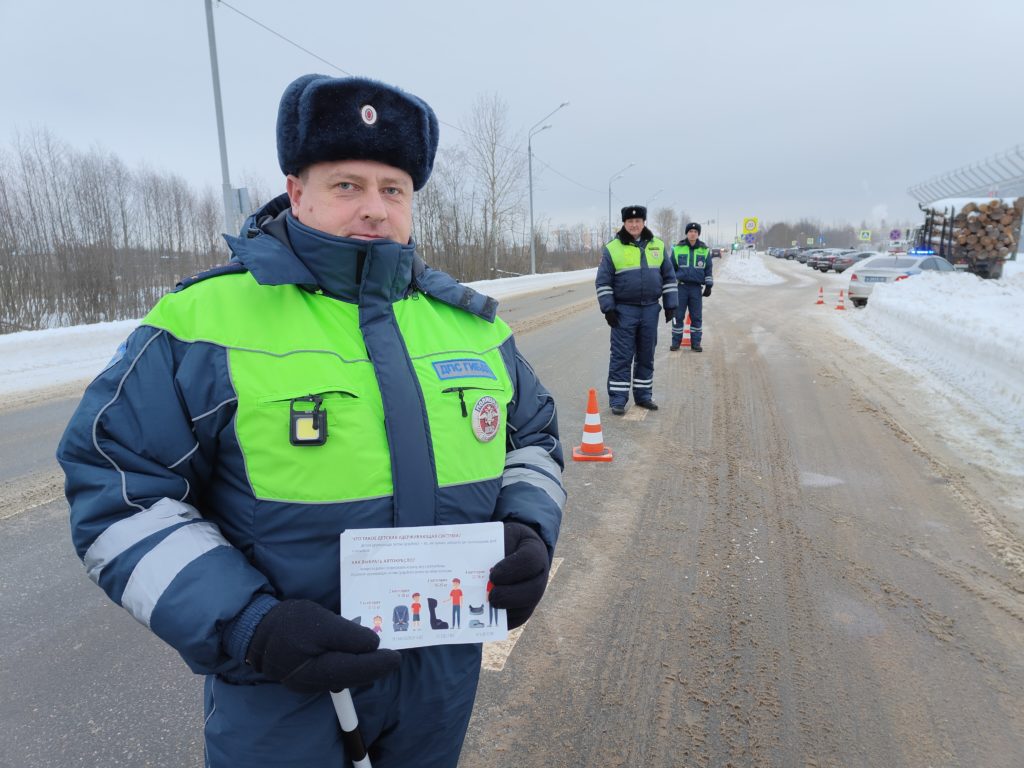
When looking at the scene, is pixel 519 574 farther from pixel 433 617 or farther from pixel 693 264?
pixel 693 264

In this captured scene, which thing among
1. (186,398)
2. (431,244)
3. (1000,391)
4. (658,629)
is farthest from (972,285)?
(431,244)

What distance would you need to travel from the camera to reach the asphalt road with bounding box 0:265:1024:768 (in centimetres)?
246

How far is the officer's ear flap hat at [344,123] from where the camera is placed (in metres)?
1.45

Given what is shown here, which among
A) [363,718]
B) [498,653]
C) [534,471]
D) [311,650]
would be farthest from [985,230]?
[311,650]

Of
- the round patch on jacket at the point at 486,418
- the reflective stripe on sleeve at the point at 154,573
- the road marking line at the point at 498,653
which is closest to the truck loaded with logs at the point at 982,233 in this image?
the road marking line at the point at 498,653

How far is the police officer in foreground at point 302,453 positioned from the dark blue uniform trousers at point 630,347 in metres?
5.82

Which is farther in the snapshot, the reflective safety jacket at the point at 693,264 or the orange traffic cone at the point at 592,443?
the reflective safety jacket at the point at 693,264

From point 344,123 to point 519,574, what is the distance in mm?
1113

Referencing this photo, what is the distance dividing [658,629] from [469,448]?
2.15 meters

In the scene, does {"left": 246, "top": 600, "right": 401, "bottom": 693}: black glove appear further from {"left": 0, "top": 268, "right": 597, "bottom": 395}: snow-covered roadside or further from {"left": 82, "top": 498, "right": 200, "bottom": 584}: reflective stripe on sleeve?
{"left": 0, "top": 268, "right": 597, "bottom": 395}: snow-covered roadside

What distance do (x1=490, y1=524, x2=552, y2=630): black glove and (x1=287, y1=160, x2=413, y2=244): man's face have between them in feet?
2.63

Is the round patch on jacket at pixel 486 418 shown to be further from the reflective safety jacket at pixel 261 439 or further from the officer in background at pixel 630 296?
the officer in background at pixel 630 296

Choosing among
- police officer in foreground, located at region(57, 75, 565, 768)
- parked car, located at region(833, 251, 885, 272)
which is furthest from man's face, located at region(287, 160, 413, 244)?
parked car, located at region(833, 251, 885, 272)

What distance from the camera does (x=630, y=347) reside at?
729cm
